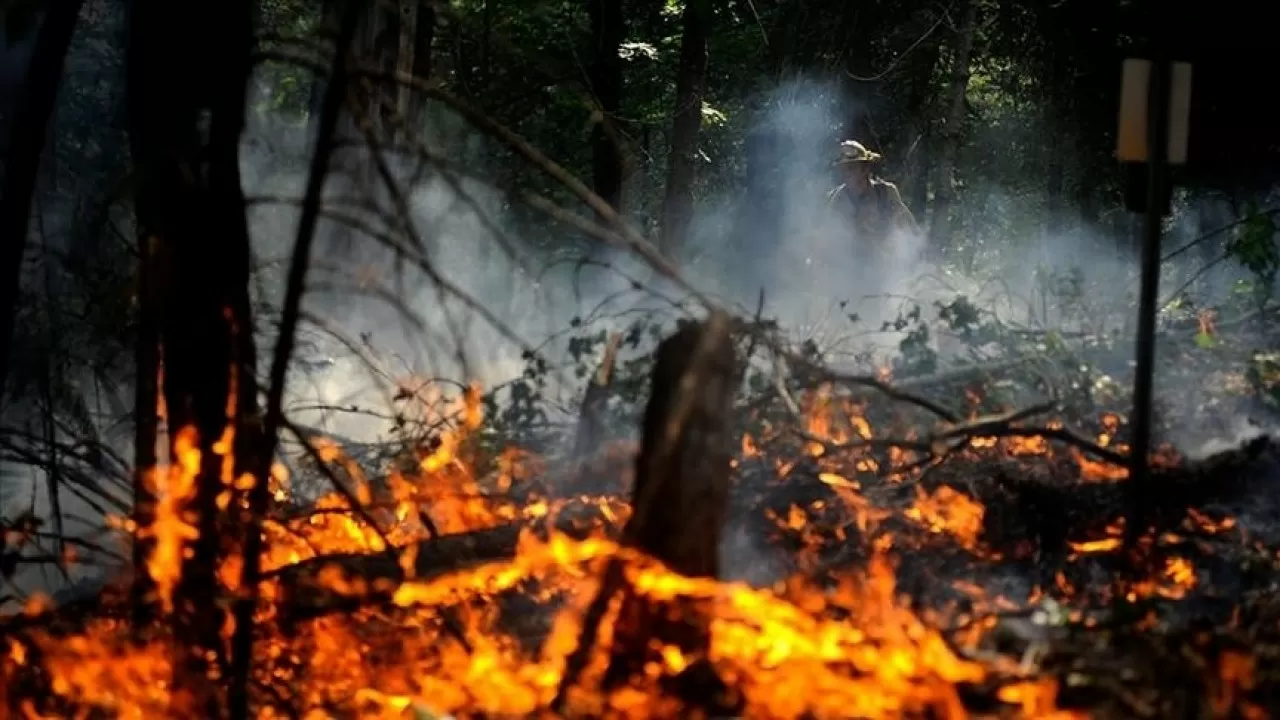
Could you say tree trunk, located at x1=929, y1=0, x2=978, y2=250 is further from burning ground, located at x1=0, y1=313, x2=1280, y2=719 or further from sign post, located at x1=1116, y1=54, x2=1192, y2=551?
sign post, located at x1=1116, y1=54, x2=1192, y2=551

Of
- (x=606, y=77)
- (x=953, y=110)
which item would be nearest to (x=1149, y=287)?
(x=606, y=77)

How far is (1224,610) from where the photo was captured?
580 cm

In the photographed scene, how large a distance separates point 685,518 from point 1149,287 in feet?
10.5

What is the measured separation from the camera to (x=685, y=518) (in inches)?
180

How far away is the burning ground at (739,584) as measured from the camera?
4.50 meters

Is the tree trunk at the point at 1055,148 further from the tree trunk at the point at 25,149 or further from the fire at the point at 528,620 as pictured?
the tree trunk at the point at 25,149

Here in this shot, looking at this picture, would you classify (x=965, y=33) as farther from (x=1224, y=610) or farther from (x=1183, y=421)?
(x=1224, y=610)

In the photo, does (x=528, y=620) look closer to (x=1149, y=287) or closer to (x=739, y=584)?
(x=739, y=584)

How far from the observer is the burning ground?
4.50m

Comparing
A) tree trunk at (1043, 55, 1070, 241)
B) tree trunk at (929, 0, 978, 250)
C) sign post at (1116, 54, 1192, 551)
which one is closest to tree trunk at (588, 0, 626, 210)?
tree trunk at (1043, 55, 1070, 241)

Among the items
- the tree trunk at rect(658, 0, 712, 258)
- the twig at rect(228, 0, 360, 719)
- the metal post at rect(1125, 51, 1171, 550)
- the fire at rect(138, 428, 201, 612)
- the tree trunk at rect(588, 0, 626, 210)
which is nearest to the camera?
the twig at rect(228, 0, 360, 719)

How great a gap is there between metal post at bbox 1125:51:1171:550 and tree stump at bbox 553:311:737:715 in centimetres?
279

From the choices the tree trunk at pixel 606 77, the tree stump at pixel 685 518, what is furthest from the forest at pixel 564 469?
the tree trunk at pixel 606 77

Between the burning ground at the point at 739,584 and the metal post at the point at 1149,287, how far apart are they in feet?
1.12
